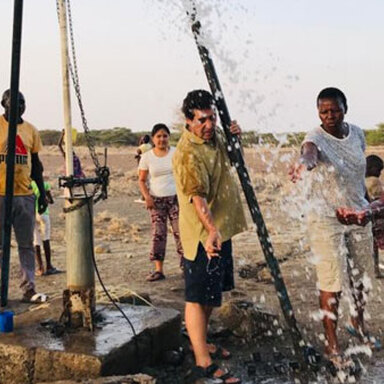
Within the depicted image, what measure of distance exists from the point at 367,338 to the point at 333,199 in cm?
118

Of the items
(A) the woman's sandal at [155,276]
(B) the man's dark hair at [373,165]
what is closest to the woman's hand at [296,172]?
(B) the man's dark hair at [373,165]

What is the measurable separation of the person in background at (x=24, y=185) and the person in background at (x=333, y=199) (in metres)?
2.90

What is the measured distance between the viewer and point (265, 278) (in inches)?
285

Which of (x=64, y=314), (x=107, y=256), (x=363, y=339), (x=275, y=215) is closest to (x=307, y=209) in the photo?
(x=363, y=339)

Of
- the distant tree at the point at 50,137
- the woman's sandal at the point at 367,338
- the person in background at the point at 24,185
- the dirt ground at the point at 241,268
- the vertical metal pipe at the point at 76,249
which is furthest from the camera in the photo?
the distant tree at the point at 50,137

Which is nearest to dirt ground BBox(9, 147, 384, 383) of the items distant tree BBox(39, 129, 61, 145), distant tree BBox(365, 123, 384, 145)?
distant tree BBox(365, 123, 384, 145)

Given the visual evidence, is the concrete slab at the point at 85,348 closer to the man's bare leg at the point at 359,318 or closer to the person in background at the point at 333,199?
the person in background at the point at 333,199

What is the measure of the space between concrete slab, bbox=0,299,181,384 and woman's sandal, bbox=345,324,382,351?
1.38 metres

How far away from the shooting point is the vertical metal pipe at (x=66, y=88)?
15.0 feet

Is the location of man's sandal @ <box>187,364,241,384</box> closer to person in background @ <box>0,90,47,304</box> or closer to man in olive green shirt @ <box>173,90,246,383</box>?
man in olive green shirt @ <box>173,90,246,383</box>

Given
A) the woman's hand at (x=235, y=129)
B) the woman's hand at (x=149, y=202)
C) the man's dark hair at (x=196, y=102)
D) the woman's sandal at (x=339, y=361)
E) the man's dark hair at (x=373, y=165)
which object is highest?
the man's dark hair at (x=196, y=102)

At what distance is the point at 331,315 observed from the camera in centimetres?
465

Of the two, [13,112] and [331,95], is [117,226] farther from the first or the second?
[331,95]

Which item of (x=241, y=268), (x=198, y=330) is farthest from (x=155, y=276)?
(x=198, y=330)
